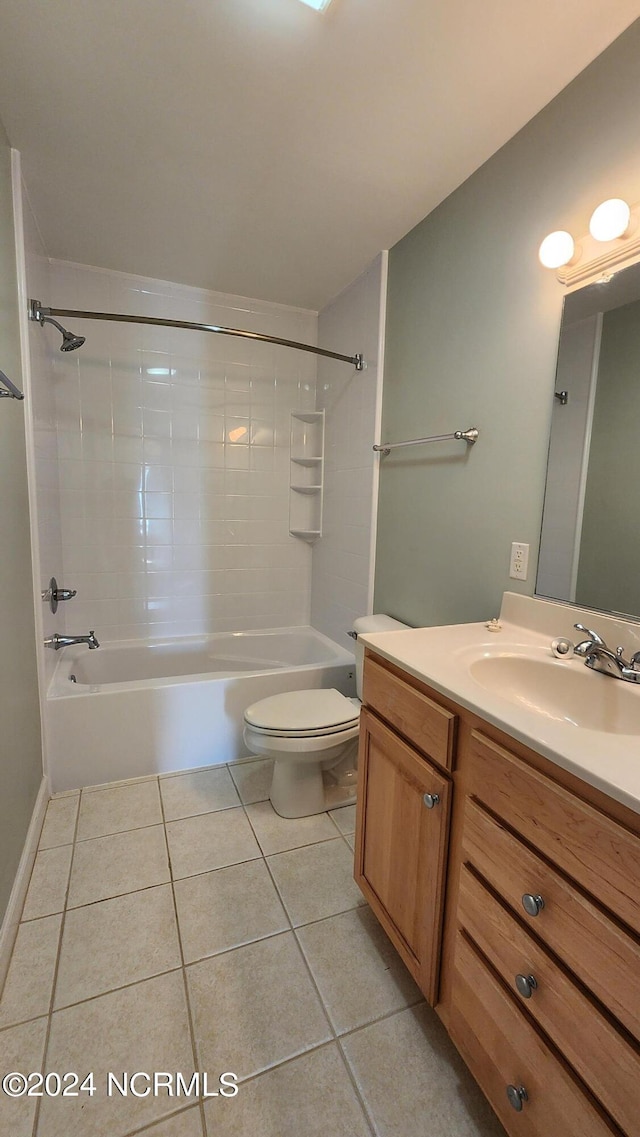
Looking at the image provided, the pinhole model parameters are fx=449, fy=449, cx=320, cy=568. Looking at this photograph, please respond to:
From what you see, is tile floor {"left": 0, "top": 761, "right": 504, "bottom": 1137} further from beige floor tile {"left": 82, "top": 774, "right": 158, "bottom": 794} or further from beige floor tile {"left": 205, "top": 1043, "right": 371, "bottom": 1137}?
beige floor tile {"left": 82, "top": 774, "right": 158, "bottom": 794}

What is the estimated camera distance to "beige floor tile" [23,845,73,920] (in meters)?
1.32

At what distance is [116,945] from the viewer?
47.9 inches

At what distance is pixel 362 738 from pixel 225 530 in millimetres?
1768

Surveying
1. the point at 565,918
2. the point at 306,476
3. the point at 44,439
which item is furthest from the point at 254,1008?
the point at 306,476

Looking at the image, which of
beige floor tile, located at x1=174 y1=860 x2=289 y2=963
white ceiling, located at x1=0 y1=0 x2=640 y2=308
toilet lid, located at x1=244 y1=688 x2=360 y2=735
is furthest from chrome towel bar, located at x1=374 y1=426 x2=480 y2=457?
beige floor tile, located at x1=174 y1=860 x2=289 y2=963

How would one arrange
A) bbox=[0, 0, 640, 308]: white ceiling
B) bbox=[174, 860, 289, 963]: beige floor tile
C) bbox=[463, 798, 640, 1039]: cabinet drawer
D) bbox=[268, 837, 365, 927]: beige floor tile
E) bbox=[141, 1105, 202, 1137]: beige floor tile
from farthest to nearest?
bbox=[268, 837, 365, 927]: beige floor tile, bbox=[174, 860, 289, 963]: beige floor tile, bbox=[0, 0, 640, 308]: white ceiling, bbox=[141, 1105, 202, 1137]: beige floor tile, bbox=[463, 798, 640, 1039]: cabinet drawer

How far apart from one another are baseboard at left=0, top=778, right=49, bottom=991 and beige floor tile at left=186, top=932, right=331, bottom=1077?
0.47m

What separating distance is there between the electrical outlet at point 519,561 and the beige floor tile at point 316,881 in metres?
1.11

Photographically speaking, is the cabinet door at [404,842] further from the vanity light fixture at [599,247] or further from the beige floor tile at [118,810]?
the vanity light fixture at [599,247]

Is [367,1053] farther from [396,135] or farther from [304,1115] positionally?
[396,135]

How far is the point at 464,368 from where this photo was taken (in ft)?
5.22

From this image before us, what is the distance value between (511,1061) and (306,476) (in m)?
2.56

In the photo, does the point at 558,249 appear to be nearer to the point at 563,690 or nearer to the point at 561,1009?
the point at 563,690

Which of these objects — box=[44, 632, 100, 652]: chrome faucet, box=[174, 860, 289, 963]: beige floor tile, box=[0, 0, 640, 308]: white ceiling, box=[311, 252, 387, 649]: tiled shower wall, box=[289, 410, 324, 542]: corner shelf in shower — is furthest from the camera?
box=[289, 410, 324, 542]: corner shelf in shower
